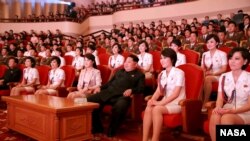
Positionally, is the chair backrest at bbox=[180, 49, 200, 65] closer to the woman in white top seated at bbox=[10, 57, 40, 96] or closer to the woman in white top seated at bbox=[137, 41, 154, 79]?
the woman in white top seated at bbox=[137, 41, 154, 79]

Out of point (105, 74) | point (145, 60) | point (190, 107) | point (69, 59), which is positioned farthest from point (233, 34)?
point (69, 59)

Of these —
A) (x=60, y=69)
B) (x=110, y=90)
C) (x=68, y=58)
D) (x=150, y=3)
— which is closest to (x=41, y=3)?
(x=150, y=3)

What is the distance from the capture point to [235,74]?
8.41 feet

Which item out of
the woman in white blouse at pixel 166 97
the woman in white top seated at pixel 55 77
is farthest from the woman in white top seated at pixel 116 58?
the woman in white blouse at pixel 166 97

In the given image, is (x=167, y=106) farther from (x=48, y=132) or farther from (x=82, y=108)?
(x=48, y=132)

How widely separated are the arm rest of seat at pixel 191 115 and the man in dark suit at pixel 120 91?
0.80 meters

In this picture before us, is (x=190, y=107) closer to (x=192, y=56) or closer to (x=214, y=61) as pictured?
(x=214, y=61)

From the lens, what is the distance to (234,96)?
2.55m

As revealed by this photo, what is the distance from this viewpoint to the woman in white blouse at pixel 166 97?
2.73 m

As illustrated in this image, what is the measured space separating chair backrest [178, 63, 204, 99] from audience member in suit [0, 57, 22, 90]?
11.2 ft

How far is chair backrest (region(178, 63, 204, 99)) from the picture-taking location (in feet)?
10.2

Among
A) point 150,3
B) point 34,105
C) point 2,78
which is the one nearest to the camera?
point 34,105

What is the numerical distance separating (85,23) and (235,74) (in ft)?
A: 37.9

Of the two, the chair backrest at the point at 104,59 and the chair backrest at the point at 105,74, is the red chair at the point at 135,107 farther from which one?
the chair backrest at the point at 104,59
